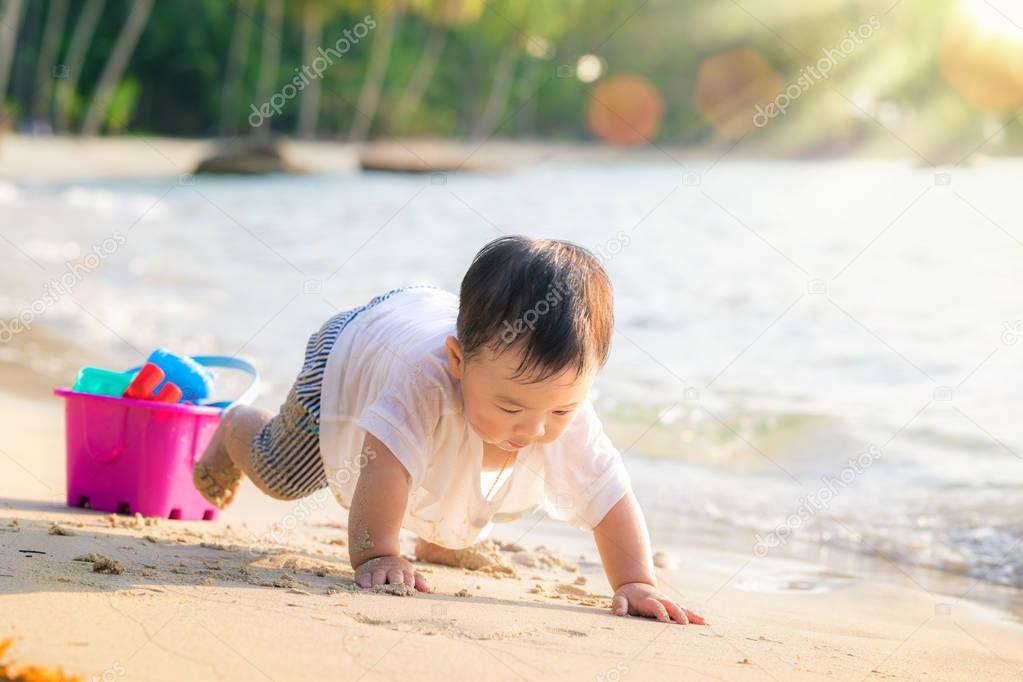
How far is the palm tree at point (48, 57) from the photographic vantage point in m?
35.3

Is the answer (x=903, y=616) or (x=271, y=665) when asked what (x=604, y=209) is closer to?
(x=903, y=616)

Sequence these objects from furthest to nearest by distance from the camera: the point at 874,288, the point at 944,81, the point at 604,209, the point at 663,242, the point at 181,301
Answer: the point at 944,81, the point at 604,209, the point at 663,242, the point at 874,288, the point at 181,301

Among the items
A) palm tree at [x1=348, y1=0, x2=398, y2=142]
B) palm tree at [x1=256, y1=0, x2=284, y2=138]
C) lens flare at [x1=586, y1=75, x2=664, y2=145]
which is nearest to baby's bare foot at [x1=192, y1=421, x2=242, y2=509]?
palm tree at [x1=256, y1=0, x2=284, y2=138]

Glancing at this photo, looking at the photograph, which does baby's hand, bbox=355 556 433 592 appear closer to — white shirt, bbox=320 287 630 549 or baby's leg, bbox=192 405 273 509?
white shirt, bbox=320 287 630 549

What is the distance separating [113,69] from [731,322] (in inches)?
1258

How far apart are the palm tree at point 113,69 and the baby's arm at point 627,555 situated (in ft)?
112

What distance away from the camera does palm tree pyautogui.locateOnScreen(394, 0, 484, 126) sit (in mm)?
38188

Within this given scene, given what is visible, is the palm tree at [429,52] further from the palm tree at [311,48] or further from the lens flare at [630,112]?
the lens flare at [630,112]

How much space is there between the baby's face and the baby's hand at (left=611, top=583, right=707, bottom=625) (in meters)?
0.42

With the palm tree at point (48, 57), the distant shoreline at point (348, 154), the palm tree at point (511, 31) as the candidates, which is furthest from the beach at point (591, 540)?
the palm tree at point (511, 31)

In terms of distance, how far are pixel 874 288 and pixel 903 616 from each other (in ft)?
23.2

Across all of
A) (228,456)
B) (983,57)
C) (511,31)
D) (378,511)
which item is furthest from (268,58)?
(378,511)

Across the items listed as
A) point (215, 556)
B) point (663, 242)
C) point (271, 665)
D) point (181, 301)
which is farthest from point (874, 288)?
point (271, 665)

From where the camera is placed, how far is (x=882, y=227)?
561 inches
